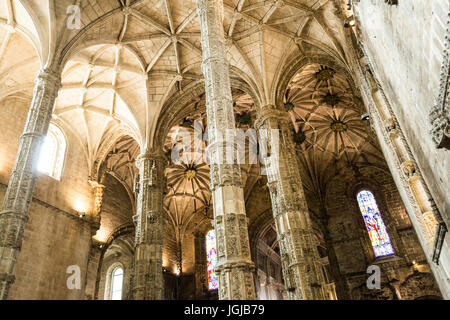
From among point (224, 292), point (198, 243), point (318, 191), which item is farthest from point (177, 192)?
point (224, 292)

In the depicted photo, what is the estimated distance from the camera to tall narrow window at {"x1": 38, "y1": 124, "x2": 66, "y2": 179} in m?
17.2

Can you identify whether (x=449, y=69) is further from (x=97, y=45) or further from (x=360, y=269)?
(x=360, y=269)

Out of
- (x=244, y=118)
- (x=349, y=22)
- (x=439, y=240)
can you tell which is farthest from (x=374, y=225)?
(x=439, y=240)

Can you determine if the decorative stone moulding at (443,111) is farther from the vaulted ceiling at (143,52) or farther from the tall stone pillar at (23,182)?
the vaulted ceiling at (143,52)

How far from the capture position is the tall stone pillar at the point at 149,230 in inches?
508

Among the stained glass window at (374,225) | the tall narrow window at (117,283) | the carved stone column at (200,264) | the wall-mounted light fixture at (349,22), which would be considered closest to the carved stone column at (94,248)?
the tall narrow window at (117,283)

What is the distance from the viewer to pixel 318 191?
2514cm

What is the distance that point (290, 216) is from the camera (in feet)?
40.2

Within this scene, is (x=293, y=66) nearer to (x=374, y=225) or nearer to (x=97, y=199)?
(x=97, y=199)

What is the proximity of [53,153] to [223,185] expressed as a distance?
1421cm

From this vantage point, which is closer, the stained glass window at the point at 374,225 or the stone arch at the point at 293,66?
the stone arch at the point at 293,66

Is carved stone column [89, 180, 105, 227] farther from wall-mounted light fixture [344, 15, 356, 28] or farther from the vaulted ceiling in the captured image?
wall-mounted light fixture [344, 15, 356, 28]

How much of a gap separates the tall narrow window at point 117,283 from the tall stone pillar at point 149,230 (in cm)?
1157
